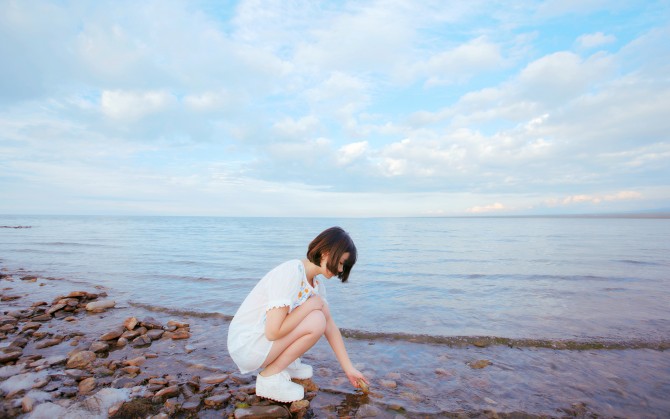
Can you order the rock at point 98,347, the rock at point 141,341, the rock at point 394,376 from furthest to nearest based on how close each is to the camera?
the rock at point 141,341 → the rock at point 98,347 → the rock at point 394,376

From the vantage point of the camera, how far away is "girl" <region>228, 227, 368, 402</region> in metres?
3.26

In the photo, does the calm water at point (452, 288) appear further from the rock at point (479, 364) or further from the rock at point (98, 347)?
the rock at point (98, 347)

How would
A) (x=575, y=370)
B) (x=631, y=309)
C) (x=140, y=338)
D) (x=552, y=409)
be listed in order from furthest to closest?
(x=631, y=309)
(x=140, y=338)
(x=575, y=370)
(x=552, y=409)

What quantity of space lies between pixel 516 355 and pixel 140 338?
5.52 meters

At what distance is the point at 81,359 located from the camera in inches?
177

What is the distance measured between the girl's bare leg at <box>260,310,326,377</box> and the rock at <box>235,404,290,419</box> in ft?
1.04

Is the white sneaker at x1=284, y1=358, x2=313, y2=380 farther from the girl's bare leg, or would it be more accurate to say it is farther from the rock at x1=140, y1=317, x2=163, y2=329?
the rock at x1=140, y1=317, x2=163, y2=329

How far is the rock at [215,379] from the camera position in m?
3.98

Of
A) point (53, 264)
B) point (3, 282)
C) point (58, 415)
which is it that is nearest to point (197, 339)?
point (58, 415)

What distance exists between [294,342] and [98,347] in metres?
3.25

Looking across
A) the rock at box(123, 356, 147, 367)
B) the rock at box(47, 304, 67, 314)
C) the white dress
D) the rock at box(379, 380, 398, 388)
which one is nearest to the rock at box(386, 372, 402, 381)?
the rock at box(379, 380, 398, 388)

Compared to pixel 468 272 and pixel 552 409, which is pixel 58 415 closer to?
pixel 552 409

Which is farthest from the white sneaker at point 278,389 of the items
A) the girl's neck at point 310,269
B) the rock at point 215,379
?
the girl's neck at point 310,269

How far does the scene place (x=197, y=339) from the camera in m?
5.75
